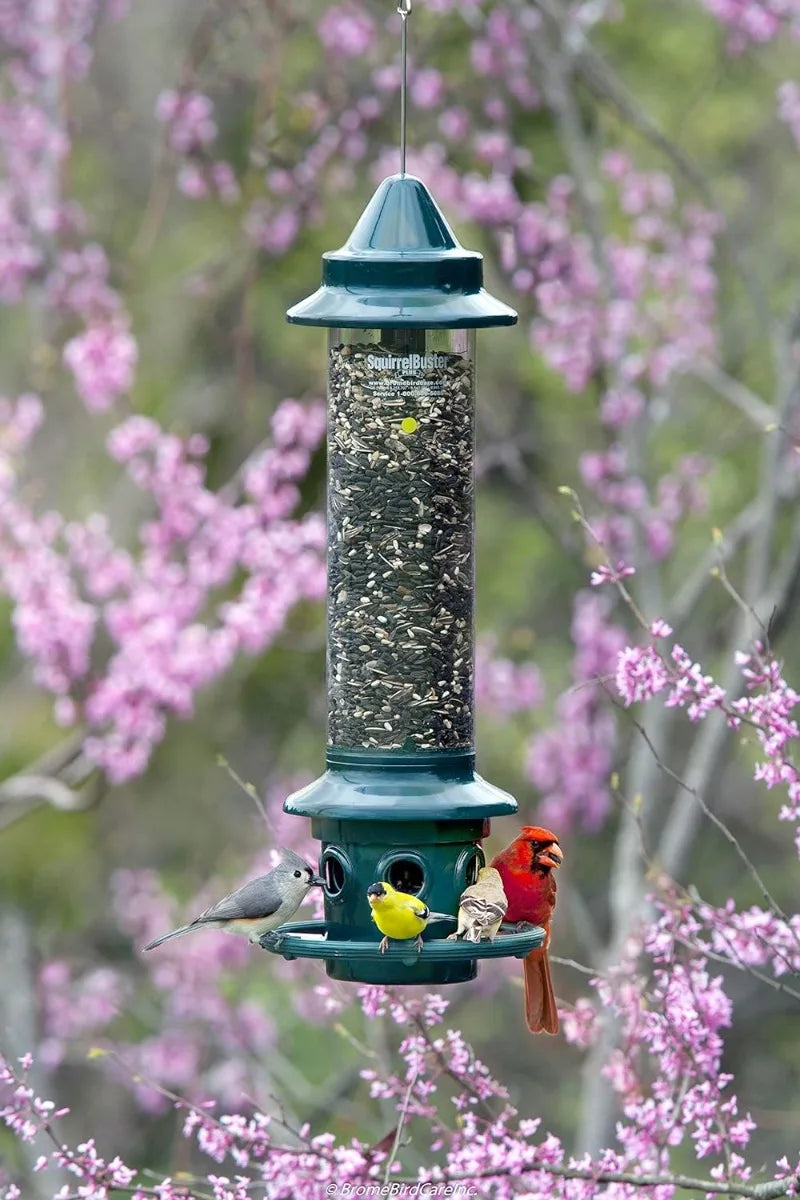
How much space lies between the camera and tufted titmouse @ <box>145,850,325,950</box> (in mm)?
5008

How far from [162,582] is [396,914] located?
5.58m

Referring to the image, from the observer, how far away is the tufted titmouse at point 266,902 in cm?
501

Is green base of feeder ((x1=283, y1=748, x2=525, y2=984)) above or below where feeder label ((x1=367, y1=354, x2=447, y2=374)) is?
below

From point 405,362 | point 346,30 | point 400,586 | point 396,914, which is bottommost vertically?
point 396,914

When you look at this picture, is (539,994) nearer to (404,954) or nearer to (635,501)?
(404,954)

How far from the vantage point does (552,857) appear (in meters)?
5.27

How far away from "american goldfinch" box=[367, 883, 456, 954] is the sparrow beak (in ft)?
1.73

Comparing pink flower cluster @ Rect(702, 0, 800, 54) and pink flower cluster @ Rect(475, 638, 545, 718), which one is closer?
pink flower cluster @ Rect(702, 0, 800, 54)

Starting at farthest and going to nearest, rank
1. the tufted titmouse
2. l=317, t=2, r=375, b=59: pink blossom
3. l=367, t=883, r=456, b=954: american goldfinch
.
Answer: l=317, t=2, r=375, b=59: pink blossom → the tufted titmouse → l=367, t=883, r=456, b=954: american goldfinch

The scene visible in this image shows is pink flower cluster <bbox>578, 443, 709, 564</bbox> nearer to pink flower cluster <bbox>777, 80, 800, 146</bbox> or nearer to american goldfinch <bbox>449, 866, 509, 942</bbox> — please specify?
pink flower cluster <bbox>777, 80, 800, 146</bbox>

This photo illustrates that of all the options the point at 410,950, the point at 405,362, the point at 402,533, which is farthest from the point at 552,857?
the point at 405,362

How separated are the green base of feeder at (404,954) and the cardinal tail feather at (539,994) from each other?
44cm

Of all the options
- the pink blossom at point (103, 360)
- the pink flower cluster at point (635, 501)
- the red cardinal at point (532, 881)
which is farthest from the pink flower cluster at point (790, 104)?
the red cardinal at point (532, 881)

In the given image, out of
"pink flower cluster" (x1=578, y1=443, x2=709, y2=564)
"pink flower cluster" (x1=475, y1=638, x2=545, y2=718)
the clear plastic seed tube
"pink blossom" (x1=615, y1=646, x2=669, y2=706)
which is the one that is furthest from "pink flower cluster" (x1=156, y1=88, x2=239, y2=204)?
"pink blossom" (x1=615, y1=646, x2=669, y2=706)
